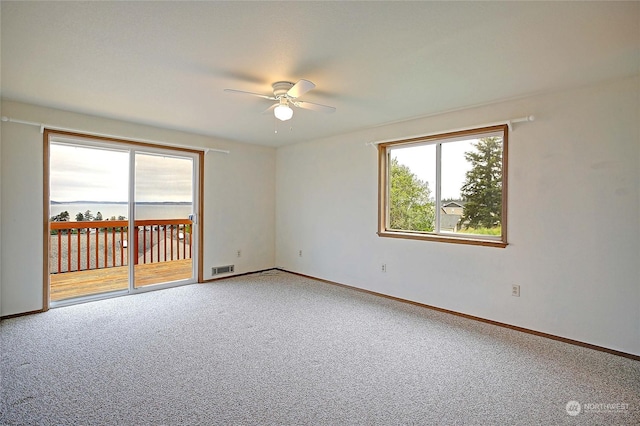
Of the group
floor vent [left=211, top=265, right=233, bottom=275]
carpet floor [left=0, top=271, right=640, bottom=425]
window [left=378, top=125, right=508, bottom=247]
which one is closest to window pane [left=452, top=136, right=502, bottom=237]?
window [left=378, top=125, right=508, bottom=247]

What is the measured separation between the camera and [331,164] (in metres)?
4.98

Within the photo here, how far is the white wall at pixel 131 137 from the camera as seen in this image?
3377 millimetres

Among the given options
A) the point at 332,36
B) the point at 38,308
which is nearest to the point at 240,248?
the point at 38,308

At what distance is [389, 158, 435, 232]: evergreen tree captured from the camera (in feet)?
13.3

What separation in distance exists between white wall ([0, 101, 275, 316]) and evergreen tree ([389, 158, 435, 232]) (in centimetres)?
246

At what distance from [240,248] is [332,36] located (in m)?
4.11

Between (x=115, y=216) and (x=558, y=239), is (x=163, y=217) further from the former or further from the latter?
(x=558, y=239)

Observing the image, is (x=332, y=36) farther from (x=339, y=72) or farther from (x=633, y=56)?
(x=633, y=56)

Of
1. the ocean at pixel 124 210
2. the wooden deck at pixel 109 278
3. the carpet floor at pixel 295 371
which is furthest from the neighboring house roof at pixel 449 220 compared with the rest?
the wooden deck at pixel 109 278

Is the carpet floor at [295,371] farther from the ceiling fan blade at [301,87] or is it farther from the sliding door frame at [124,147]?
the ceiling fan blade at [301,87]

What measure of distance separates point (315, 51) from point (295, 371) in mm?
2315

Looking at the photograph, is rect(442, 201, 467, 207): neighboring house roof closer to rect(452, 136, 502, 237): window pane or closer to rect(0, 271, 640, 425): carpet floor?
rect(452, 136, 502, 237): window pane

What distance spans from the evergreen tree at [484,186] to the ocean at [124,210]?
3.96m

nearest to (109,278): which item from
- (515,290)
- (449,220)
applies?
(449,220)
